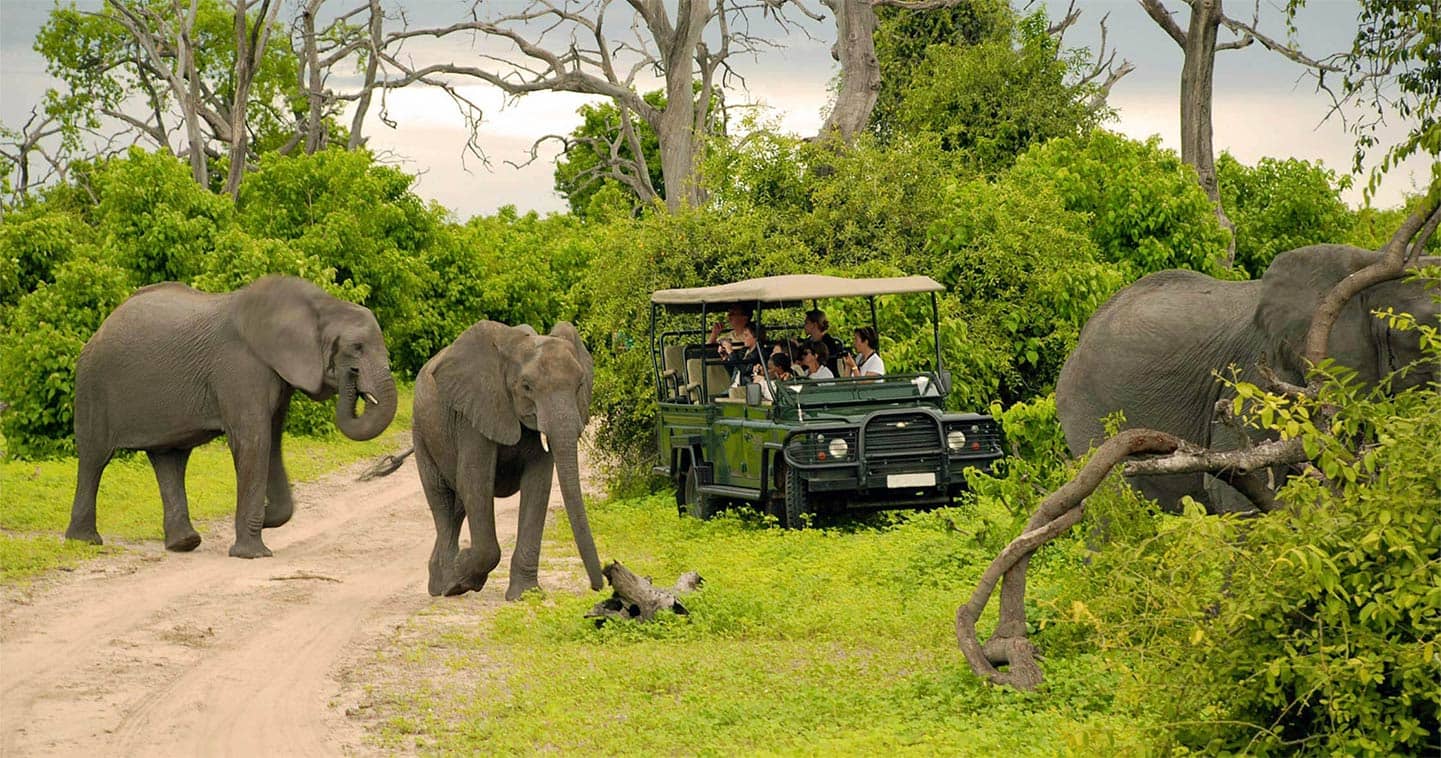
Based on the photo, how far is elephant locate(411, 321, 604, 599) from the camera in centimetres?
1152

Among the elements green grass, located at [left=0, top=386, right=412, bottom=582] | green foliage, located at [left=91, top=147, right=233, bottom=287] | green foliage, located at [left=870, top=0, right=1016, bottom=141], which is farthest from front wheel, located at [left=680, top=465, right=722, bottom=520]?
green foliage, located at [left=870, top=0, right=1016, bottom=141]

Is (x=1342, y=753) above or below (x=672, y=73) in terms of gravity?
below

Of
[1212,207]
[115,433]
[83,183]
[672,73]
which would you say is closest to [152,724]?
[115,433]

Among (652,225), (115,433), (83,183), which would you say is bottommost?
(115,433)

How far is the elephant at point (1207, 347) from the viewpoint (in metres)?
8.64

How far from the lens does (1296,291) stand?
9.16m

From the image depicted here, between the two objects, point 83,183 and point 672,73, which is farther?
point 83,183

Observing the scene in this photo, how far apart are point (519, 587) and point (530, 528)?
406 millimetres

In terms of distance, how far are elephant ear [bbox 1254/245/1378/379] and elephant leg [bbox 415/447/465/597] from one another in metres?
5.88

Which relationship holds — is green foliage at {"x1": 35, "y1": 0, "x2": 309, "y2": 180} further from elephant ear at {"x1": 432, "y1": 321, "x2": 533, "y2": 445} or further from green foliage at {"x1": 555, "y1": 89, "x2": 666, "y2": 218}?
elephant ear at {"x1": 432, "y1": 321, "x2": 533, "y2": 445}

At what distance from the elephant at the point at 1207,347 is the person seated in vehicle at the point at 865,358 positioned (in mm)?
3678

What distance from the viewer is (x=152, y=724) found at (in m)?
8.30

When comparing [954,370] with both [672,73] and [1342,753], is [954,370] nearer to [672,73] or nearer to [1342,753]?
[1342,753]

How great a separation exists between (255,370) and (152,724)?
7.00 m
